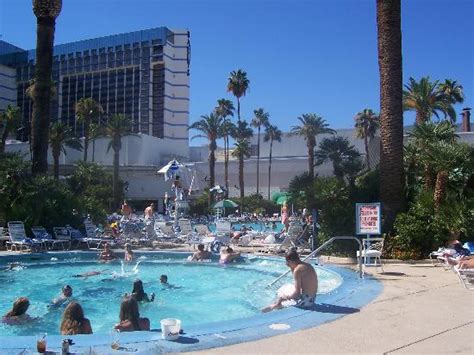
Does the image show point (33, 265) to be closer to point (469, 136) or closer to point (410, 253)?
point (410, 253)

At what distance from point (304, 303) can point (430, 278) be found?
405 centimetres

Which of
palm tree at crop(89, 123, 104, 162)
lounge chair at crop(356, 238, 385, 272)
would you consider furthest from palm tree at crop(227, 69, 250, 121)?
lounge chair at crop(356, 238, 385, 272)

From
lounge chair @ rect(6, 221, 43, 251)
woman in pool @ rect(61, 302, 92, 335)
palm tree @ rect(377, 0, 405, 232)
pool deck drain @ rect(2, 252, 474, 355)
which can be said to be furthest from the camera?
lounge chair @ rect(6, 221, 43, 251)

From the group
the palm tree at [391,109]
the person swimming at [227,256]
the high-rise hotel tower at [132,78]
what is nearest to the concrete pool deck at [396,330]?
the palm tree at [391,109]

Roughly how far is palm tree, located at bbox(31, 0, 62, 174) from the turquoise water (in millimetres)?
7830

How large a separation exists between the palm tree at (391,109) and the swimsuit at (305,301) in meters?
7.39

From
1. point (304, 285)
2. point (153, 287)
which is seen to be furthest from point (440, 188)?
point (153, 287)

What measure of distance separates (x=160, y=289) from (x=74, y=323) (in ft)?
18.3

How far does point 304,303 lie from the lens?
7121 mm

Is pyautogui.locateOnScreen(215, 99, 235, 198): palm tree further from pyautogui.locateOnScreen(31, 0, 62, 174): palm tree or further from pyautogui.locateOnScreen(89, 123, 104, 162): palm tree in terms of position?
pyautogui.locateOnScreen(31, 0, 62, 174): palm tree

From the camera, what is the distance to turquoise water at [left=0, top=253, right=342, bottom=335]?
30.3 ft

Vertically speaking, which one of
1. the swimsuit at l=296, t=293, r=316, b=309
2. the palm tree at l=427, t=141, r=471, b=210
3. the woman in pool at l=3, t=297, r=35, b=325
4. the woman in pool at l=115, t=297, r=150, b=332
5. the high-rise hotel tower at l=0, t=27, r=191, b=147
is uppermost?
the high-rise hotel tower at l=0, t=27, r=191, b=147

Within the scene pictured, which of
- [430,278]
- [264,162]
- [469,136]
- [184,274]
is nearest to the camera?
[430,278]

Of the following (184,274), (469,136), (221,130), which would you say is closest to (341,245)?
(184,274)
